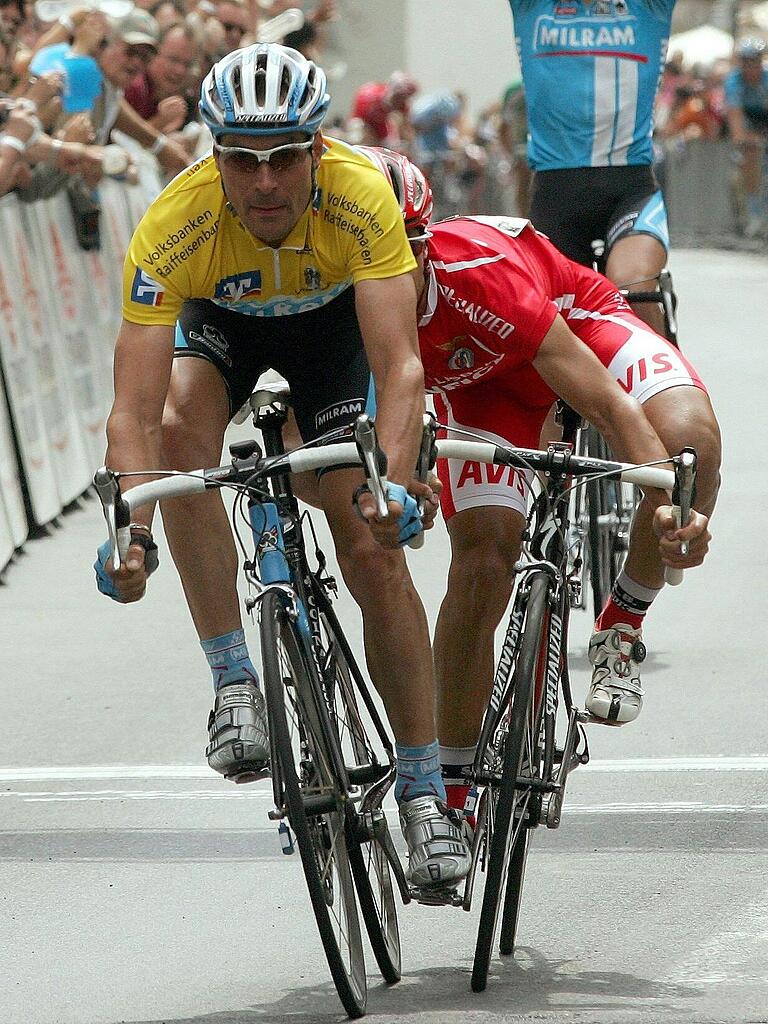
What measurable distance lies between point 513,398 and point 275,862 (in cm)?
152

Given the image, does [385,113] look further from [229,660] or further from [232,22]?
[229,660]

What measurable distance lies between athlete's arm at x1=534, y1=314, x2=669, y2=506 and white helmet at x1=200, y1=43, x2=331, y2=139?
33.4 inches

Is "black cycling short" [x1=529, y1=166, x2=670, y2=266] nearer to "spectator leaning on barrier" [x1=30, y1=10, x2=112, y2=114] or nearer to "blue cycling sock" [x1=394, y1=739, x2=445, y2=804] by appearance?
"spectator leaning on barrier" [x1=30, y1=10, x2=112, y2=114]

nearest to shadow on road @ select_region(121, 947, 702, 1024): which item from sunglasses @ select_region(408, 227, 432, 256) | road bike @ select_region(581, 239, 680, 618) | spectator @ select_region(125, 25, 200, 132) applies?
sunglasses @ select_region(408, 227, 432, 256)

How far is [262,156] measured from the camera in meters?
4.61

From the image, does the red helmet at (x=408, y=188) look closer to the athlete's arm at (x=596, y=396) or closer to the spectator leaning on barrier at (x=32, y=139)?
the athlete's arm at (x=596, y=396)

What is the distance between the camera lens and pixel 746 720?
7219 mm

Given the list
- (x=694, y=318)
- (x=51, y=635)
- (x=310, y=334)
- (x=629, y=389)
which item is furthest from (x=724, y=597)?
(x=694, y=318)

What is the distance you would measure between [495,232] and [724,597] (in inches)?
168

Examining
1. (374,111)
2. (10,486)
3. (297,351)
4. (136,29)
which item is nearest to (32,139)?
(10,486)

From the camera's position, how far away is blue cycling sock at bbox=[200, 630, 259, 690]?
5.05 m

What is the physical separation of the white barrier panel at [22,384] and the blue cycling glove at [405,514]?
20.2 feet

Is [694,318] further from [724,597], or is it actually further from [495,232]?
[495,232]

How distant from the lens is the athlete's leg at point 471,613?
538 centimetres
